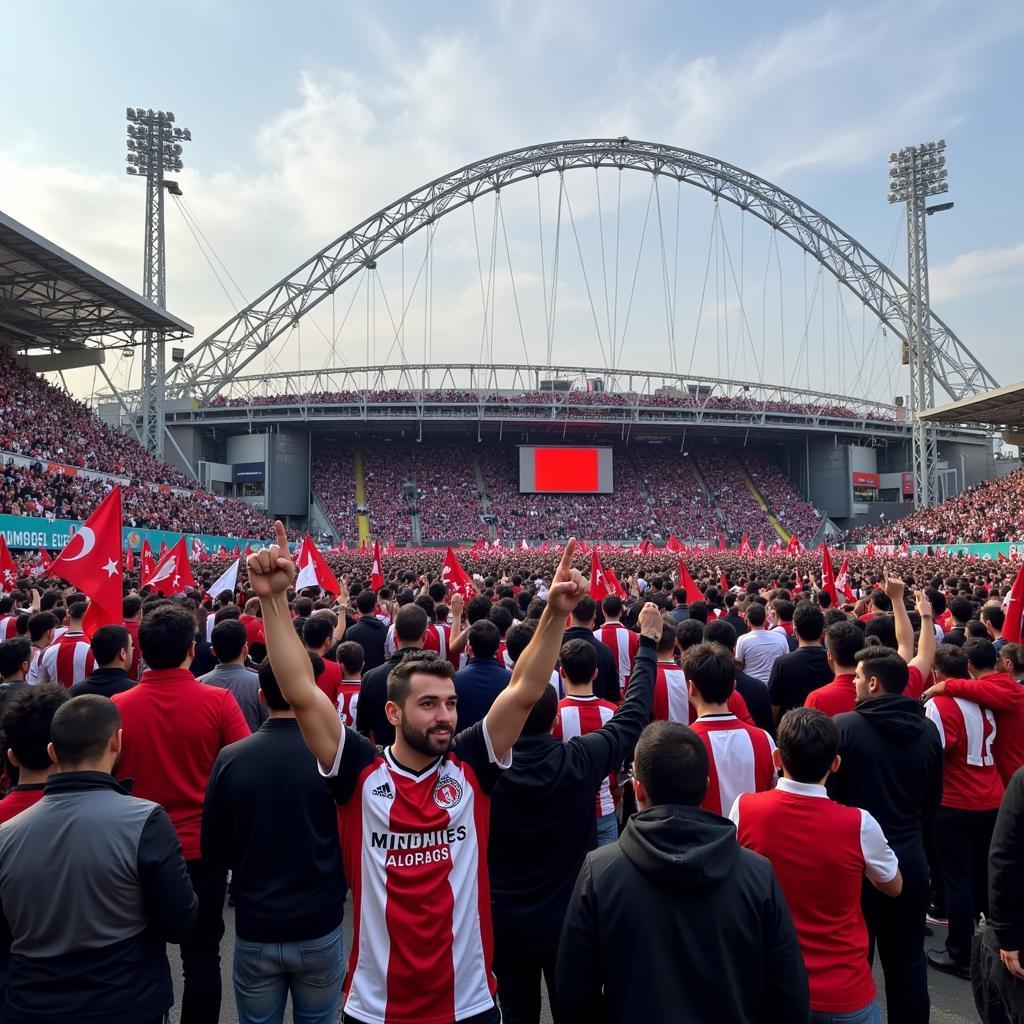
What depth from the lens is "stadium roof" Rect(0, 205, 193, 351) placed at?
983 inches

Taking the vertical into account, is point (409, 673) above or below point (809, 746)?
above

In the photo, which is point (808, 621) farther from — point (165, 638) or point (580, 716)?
point (165, 638)

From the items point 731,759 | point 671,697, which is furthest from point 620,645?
point 731,759

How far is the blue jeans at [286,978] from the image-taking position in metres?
2.74

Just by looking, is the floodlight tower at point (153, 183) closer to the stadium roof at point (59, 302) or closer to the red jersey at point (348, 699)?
the stadium roof at point (59, 302)

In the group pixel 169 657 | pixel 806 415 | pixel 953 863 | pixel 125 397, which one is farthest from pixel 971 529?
pixel 125 397

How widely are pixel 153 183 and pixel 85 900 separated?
40.1 metres

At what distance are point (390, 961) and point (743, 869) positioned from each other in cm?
112

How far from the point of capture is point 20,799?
8.91 ft

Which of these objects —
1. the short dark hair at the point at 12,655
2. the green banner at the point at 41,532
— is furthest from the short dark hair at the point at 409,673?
the green banner at the point at 41,532

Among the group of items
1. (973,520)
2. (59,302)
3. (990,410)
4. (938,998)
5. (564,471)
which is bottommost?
(938,998)

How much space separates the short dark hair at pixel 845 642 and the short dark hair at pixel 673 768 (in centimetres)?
244

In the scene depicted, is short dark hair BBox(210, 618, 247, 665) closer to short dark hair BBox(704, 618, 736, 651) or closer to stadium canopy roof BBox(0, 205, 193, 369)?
short dark hair BBox(704, 618, 736, 651)

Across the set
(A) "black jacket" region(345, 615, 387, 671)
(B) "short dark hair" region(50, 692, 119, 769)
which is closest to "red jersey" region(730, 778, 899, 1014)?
(B) "short dark hair" region(50, 692, 119, 769)
